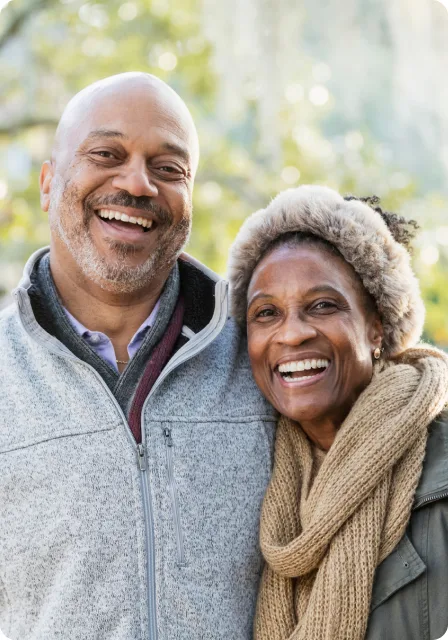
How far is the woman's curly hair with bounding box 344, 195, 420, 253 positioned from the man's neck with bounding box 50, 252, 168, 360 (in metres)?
0.81

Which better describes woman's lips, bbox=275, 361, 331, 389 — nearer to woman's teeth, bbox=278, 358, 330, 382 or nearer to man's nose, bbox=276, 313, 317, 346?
woman's teeth, bbox=278, 358, 330, 382

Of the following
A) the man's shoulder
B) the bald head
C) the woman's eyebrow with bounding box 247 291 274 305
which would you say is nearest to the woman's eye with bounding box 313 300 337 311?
the woman's eyebrow with bounding box 247 291 274 305

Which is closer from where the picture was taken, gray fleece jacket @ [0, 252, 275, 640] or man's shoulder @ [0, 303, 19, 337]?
gray fleece jacket @ [0, 252, 275, 640]

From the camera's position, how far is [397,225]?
2.95 meters

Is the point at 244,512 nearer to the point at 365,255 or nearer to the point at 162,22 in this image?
the point at 365,255

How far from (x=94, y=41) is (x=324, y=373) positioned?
7.16 meters

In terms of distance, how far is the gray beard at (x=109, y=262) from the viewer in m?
2.76

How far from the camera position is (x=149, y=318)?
2.89 m

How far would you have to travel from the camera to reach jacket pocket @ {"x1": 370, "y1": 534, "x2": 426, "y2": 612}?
2357mm

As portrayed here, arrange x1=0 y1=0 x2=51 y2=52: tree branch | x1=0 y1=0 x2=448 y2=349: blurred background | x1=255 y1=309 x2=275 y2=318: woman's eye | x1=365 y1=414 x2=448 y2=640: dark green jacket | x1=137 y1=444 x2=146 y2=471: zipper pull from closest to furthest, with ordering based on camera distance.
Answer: x1=365 y1=414 x2=448 y2=640: dark green jacket < x1=137 y1=444 x2=146 y2=471: zipper pull < x1=255 y1=309 x2=275 y2=318: woman's eye < x1=0 y1=0 x2=448 y2=349: blurred background < x1=0 y1=0 x2=51 y2=52: tree branch

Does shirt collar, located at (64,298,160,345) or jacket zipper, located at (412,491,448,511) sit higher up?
shirt collar, located at (64,298,160,345)

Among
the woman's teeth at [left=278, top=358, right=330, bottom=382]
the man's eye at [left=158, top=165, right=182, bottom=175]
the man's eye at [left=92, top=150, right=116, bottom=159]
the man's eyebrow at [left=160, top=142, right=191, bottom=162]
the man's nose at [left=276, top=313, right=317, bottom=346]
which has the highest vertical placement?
the man's eyebrow at [left=160, top=142, right=191, bottom=162]

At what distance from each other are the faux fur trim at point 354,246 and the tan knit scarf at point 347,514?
0.75 ft

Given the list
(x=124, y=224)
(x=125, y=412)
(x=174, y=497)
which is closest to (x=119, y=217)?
(x=124, y=224)
